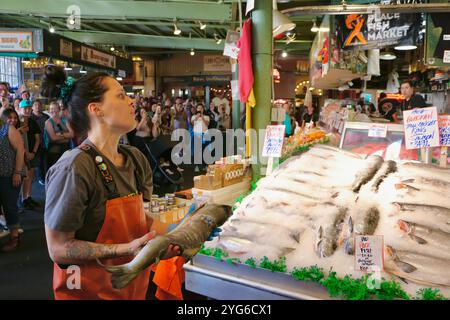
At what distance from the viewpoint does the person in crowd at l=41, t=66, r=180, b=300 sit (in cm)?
147

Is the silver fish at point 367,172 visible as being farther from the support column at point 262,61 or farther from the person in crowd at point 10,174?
the person in crowd at point 10,174

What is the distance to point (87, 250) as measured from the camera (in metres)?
1.49

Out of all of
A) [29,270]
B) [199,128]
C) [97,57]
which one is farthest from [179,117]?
[29,270]

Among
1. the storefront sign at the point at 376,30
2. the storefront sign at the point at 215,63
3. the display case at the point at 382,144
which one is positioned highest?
the storefront sign at the point at 215,63

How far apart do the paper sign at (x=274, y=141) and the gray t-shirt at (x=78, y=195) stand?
1.59 metres

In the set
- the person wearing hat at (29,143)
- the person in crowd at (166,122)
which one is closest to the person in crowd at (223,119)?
the person in crowd at (166,122)

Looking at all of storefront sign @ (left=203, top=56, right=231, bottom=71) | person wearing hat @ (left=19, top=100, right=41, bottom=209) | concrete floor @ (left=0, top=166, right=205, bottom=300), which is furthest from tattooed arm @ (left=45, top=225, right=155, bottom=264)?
storefront sign @ (left=203, top=56, right=231, bottom=71)

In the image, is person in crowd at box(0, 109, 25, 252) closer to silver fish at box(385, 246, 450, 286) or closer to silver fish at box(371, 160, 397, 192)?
silver fish at box(371, 160, 397, 192)

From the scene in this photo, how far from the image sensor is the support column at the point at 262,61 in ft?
12.4

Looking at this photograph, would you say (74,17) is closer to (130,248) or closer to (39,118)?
(39,118)

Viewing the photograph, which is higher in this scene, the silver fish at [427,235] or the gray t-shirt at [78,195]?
the gray t-shirt at [78,195]

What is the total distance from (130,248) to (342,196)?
127cm

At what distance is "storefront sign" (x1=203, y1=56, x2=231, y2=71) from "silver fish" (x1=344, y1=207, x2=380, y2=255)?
20173mm
